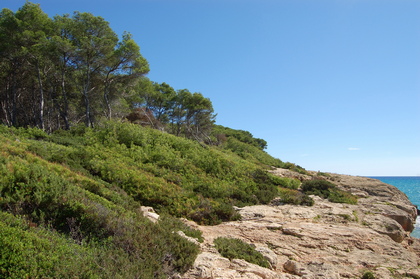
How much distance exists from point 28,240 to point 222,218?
22.6 feet

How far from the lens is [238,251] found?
6820 mm

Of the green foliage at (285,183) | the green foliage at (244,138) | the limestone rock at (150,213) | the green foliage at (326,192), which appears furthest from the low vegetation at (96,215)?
the green foliage at (244,138)

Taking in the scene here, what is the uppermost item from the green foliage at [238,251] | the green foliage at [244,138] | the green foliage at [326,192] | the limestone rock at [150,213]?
the green foliage at [244,138]

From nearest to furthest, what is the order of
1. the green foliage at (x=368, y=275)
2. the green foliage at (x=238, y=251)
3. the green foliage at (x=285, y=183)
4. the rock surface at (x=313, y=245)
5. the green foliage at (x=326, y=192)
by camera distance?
the rock surface at (x=313, y=245) < the green foliage at (x=368, y=275) < the green foliage at (x=238, y=251) < the green foliage at (x=326, y=192) < the green foliage at (x=285, y=183)

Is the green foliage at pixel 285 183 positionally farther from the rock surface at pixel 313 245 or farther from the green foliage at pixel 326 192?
the rock surface at pixel 313 245

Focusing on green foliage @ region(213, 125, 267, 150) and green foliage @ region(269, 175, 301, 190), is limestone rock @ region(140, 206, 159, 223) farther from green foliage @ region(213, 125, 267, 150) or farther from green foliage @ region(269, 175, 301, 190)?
green foliage @ region(213, 125, 267, 150)

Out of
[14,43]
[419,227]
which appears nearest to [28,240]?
[14,43]

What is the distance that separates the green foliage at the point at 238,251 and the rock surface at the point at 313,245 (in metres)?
0.20

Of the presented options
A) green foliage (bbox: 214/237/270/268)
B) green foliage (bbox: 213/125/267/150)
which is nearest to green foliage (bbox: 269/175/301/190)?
green foliage (bbox: 214/237/270/268)

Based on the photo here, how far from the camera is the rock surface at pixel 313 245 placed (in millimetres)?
6156

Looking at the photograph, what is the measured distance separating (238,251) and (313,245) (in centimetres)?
271

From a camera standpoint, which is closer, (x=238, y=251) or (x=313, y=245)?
(x=238, y=251)

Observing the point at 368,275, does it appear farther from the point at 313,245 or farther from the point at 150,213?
the point at 150,213

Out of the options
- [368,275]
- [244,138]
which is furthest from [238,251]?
[244,138]
